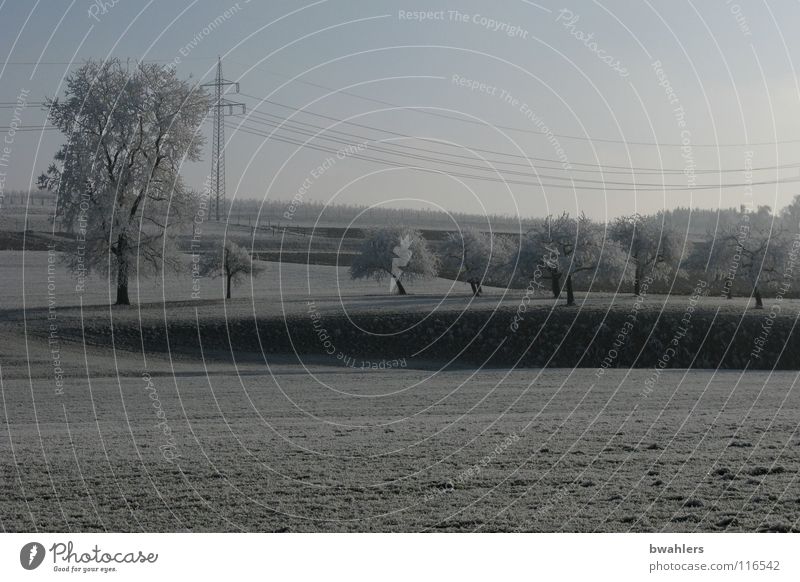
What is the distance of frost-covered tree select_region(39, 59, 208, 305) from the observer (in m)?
53.7

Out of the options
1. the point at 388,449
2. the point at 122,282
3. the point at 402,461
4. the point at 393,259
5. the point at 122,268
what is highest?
the point at 393,259

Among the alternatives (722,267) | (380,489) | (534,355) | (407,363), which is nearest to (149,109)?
(407,363)

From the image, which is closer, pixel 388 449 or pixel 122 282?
pixel 388 449

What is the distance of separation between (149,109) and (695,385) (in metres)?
35.1

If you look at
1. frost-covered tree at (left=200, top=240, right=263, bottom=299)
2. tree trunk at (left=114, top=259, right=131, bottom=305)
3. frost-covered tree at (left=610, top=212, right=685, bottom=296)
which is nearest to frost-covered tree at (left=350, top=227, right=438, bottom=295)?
frost-covered tree at (left=200, top=240, right=263, bottom=299)

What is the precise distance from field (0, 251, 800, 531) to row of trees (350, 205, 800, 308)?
2715cm

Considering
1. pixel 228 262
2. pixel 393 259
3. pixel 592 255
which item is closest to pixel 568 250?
pixel 592 255

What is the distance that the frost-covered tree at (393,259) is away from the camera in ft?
261

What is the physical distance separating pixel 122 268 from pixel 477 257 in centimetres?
3691

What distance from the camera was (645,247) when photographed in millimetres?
81688

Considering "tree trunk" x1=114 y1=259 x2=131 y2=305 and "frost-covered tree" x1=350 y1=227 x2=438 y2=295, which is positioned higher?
"frost-covered tree" x1=350 y1=227 x2=438 y2=295
